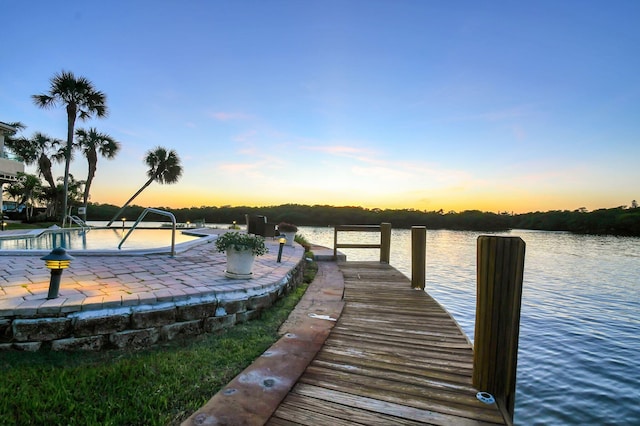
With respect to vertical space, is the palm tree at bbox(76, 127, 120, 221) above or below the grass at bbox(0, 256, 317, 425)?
above

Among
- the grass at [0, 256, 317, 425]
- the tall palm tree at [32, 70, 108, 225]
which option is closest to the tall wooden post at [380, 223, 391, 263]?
the grass at [0, 256, 317, 425]

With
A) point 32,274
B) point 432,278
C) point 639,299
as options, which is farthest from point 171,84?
point 639,299

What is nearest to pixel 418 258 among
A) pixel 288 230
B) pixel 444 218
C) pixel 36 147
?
pixel 288 230

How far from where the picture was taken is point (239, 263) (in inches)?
166

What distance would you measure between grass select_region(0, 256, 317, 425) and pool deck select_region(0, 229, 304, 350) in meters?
0.33

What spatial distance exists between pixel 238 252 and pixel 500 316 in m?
3.13

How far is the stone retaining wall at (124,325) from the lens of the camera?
7.96 ft

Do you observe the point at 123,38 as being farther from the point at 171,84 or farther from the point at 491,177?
the point at 491,177

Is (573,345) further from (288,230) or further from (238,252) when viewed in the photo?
(288,230)

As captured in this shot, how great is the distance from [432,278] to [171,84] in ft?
37.7

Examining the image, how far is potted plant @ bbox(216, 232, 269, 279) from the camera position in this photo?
4.20 m

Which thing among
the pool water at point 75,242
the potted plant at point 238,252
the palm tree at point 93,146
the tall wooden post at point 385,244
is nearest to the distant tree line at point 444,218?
the palm tree at point 93,146

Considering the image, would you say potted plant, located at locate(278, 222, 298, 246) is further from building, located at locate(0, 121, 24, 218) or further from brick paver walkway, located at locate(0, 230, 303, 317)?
building, located at locate(0, 121, 24, 218)

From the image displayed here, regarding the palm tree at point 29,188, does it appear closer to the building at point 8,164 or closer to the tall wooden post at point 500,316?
the building at point 8,164
